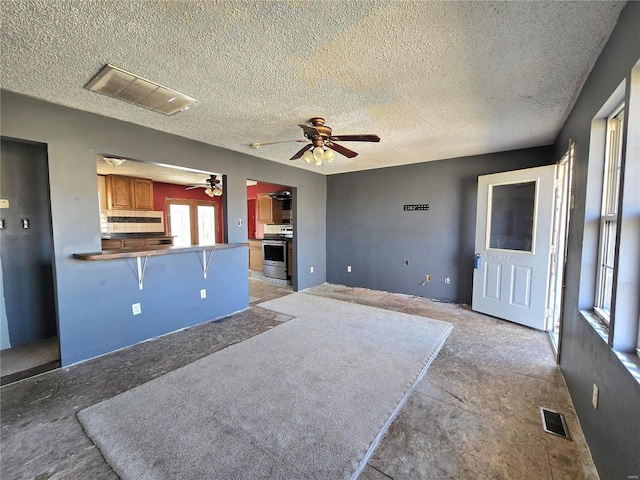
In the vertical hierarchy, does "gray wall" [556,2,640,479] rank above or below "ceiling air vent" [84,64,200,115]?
below

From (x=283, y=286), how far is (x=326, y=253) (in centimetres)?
119

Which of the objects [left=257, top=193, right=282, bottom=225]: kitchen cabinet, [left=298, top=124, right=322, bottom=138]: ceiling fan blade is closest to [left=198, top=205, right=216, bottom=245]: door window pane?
[left=257, top=193, right=282, bottom=225]: kitchen cabinet

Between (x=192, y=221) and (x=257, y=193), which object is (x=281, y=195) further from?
(x=192, y=221)

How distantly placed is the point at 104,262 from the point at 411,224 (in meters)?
4.44

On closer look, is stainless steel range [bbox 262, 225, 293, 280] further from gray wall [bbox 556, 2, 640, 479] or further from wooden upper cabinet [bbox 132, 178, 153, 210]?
gray wall [bbox 556, 2, 640, 479]

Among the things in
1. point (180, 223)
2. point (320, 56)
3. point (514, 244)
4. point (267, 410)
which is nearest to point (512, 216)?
point (514, 244)

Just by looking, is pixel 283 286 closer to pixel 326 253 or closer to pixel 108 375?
pixel 326 253

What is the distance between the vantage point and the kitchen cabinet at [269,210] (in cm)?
668

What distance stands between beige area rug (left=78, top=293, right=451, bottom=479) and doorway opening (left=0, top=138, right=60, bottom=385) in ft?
5.56

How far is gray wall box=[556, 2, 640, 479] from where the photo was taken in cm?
116

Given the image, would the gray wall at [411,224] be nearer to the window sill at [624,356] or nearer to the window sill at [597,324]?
the window sill at [597,324]

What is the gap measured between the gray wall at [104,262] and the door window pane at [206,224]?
14.2 feet

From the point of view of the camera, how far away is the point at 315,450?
5.04 ft

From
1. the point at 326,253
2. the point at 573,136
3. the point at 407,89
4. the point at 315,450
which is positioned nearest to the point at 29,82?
the point at 407,89
